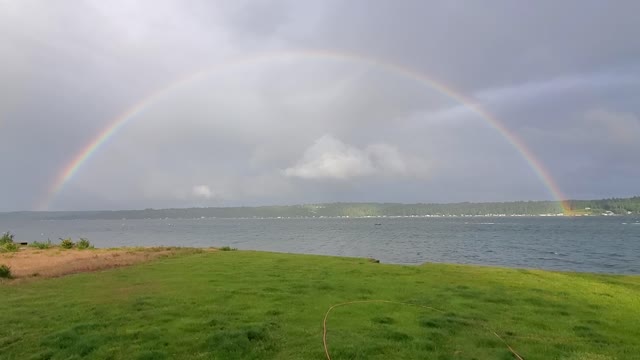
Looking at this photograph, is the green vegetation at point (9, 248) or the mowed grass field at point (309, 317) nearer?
the mowed grass field at point (309, 317)

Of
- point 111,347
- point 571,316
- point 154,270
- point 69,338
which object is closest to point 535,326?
point 571,316

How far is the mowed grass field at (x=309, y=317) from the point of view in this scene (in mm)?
12477

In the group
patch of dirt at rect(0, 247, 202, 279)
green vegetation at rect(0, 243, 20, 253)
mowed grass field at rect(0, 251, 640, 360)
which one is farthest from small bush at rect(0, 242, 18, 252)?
mowed grass field at rect(0, 251, 640, 360)

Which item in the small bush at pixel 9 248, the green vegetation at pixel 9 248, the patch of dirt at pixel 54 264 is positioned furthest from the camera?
the small bush at pixel 9 248

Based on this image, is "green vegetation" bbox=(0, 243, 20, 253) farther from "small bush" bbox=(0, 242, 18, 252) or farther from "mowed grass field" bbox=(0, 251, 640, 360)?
"mowed grass field" bbox=(0, 251, 640, 360)

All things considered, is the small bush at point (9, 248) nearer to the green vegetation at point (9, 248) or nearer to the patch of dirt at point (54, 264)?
the green vegetation at point (9, 248)

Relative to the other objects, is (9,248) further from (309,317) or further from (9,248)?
(309,317)

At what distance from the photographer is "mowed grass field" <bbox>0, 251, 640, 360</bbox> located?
12.5 metres

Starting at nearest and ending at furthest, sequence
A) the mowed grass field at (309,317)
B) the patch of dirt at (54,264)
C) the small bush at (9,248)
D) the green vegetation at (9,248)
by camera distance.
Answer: the mowed grass field at (309,317) < the patch of dirt at (54,264) < the green vegetation at (9,248) < the small bush at (9,248)

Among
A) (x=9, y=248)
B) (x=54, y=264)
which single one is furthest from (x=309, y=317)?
(x=9, y=248)

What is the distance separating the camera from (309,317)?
1585cm

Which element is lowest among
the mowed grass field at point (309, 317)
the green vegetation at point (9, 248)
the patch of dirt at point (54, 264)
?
the mowed grass field at point (309, 317)

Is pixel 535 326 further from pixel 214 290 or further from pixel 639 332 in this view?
pixel 214 290

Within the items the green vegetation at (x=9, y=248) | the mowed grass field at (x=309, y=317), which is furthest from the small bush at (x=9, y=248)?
the mowed grass field at (x=309, y=317)
